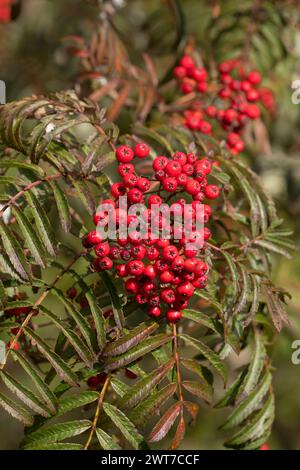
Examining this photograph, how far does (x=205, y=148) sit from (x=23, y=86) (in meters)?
2.04

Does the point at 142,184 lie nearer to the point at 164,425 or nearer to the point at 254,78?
the point at 164,425

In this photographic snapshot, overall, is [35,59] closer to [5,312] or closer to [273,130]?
[273,130]

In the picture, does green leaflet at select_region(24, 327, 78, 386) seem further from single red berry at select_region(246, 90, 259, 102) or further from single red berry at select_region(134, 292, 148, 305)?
single red berry at select_region(246, 90, 259, 102)

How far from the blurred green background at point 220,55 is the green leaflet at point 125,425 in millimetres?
1707

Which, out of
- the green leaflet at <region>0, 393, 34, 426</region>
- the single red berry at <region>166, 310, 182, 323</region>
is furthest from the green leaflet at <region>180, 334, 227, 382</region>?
the green leaflet at <region>0, 393, 34, 426</region>

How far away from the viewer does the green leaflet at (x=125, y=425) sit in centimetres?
203

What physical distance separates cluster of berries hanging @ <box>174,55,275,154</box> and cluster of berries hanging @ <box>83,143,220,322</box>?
2.88 feet

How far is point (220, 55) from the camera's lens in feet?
12.1

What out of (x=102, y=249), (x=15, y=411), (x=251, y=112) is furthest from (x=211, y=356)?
(x=251, y=112)

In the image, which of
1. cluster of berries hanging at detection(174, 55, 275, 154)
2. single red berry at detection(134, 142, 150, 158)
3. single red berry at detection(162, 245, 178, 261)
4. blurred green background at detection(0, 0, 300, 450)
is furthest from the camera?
blurred green background at detection(0, 0, 300, 450)

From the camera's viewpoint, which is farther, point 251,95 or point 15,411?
point 251,95

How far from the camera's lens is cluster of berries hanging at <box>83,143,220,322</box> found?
1984 millimetres

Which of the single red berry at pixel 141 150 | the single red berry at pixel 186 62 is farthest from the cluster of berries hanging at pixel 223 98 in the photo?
the single red berry at pixel 141 150

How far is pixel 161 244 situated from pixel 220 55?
6.62 feet
